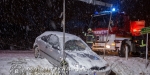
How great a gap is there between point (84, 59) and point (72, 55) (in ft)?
1.72

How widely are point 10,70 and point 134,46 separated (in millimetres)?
9375

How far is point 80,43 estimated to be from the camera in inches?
434

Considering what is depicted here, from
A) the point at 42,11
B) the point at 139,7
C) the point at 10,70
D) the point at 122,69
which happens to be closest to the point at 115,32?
the point at 122,69

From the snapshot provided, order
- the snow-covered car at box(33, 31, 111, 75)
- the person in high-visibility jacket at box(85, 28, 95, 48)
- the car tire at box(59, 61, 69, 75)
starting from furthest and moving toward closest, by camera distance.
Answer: the person in high-visibility jacket at box(85, 28, 95, 48)
the snow-covered car at box(33, 31, 111, 75)
the car tire at box(59, 61, 69, 75)

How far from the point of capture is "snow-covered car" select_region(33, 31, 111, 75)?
8758 mm

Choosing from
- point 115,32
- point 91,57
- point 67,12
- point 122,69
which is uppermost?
point 67,12

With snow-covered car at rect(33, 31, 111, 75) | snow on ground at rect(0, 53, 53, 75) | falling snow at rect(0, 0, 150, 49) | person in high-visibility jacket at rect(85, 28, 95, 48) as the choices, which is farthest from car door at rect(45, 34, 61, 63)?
falling snow at rect(0, 0, 150, 49)

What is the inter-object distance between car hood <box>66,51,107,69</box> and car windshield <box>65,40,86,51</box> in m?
0.47

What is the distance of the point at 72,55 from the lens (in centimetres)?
944

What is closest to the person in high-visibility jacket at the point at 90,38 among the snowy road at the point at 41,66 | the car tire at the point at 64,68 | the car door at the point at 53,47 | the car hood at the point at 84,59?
the snowy road at the point at 41,66

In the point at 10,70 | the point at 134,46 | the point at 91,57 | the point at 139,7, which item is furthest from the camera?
the point at 139,7

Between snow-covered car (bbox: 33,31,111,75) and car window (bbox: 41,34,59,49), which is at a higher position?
car window (bbox: 41,34,59,49)

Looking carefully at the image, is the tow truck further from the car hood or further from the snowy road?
the car hood

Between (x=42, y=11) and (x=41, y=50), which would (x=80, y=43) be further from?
(x=42, y=11)
